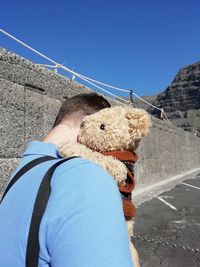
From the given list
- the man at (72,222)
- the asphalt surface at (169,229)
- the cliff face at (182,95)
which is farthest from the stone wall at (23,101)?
the cliff face at (182,95)

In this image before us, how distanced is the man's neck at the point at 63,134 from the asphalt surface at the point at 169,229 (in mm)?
3210

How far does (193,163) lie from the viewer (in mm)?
18781

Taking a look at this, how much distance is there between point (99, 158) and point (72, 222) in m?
0.44

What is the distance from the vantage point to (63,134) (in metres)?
1.59

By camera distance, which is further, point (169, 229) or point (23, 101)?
point (169, 229)

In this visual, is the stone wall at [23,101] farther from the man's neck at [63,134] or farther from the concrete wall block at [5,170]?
the man's neck at [63,134]

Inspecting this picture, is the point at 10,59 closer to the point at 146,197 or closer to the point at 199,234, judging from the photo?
the point at 199,234

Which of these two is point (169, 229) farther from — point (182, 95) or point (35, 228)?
point (182, 95)

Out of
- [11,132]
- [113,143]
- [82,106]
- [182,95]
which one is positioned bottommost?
[113,143]

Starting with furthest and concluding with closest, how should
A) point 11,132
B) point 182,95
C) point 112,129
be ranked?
1. point 182,95
2. point 11,132
3. point 112,129

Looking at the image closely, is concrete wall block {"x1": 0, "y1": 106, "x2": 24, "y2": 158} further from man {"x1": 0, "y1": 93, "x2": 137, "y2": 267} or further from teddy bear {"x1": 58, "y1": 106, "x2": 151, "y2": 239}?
man {"x1": 0, "y1": 93, "x2": 137, "y2": 267}

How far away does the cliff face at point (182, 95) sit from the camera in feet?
449

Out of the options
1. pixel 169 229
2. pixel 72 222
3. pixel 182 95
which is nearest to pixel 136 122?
pixel 72 222

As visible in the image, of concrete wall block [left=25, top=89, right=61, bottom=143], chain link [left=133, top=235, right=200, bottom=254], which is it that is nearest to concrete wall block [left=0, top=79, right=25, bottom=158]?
concrete wall block [left=25, top=89, right=61, bottom=143]
